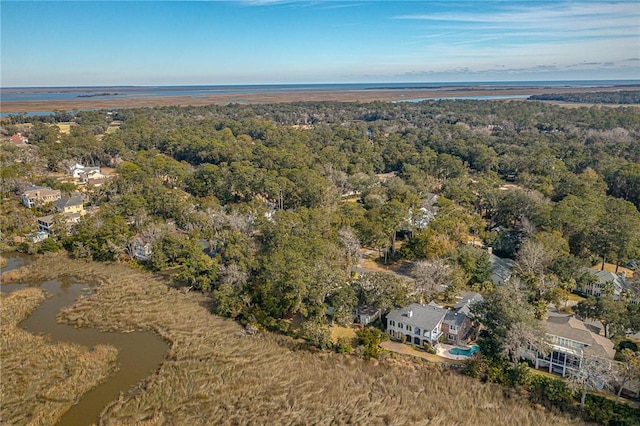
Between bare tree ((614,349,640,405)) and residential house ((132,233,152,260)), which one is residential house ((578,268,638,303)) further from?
residential house ((132,233,152,260))

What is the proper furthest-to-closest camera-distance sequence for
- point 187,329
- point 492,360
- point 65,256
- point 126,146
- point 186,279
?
point 126,146
point 65,256
point 186,279
point 187,329
point 492,360

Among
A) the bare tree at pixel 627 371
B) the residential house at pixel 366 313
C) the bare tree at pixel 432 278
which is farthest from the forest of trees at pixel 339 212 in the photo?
Answer: the bare tree at pixel 627 371

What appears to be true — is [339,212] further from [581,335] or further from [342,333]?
[581,335]

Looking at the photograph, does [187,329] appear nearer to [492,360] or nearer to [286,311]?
[286,311]

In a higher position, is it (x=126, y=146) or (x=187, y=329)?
(x=126, y=146)

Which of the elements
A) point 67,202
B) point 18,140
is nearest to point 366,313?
point 67,202

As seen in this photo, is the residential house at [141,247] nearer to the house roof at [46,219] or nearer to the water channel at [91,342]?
the water channel at [91,342]

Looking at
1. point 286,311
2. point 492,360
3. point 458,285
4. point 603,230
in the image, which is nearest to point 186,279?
point 286,311
